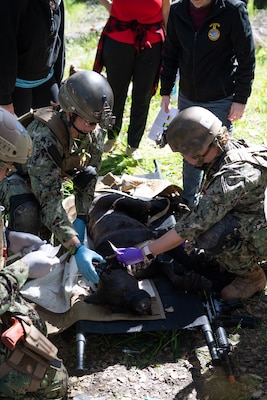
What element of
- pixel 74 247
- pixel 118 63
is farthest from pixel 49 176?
pixel 118 63

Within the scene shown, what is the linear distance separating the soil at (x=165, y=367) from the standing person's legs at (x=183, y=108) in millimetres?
1581

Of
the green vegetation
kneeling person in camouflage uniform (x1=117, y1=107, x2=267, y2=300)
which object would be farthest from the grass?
kneeling person in camouflage uniform (x1=117, y1=107, x2=267, y2=300)

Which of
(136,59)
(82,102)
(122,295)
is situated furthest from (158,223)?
(136,59)

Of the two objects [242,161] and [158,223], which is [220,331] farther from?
[158,223]

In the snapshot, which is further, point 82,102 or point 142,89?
point 142,89

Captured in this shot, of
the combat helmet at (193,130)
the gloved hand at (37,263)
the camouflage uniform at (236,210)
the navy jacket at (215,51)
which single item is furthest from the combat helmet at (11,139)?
the navy jacket at (215,51)

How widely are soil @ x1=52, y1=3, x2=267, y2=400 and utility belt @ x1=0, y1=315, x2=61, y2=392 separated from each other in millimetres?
510

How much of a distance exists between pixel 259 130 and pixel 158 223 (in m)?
2.82

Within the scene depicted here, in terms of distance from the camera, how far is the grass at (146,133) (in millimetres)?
3932

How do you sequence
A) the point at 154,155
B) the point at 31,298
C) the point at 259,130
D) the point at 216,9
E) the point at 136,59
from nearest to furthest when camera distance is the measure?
1. the point at 31,298
2. the point at 216,9
3. the point at 136,59
4. the point at 154,155
5. the point at 259,130

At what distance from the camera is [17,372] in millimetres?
3041

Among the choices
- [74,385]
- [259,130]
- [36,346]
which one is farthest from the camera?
[259,130]

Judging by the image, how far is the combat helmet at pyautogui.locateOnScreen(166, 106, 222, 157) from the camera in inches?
151

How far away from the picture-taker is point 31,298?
4102mm
